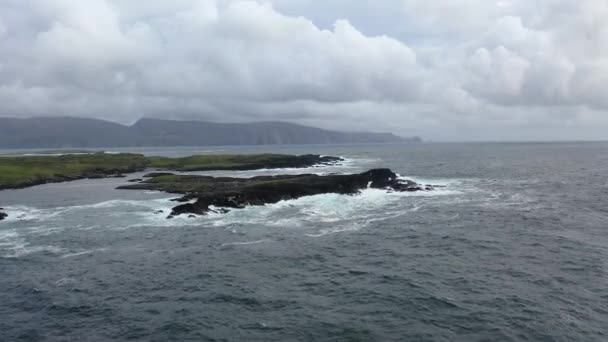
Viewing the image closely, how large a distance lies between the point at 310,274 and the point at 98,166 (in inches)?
4843

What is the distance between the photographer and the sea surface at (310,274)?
27.3 metres

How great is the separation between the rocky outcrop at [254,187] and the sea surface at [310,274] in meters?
6.20

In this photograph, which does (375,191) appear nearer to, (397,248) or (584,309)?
(397,248)

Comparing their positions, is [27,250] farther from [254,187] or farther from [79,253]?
[254,187]

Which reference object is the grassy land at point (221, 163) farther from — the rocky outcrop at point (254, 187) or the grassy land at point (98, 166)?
the rocky outcrop at point (254, 187)

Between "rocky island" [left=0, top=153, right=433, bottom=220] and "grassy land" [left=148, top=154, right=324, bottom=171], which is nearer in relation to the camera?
"rocky island" [left=0, top=153, right=433, bottom=220]

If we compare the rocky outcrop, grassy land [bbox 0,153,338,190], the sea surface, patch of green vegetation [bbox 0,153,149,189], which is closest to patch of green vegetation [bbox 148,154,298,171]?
grassy land [bbox 0,153,338,190]

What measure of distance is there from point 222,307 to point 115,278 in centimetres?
1188

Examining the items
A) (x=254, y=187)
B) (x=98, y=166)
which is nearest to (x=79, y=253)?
(x=254, y=187)

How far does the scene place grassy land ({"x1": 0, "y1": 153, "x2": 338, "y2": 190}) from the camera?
109 m

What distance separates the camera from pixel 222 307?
3056 cm

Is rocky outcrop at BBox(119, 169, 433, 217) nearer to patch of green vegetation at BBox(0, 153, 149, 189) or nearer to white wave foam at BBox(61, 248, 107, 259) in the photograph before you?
white wave foam at BBox(61, 248, 107, 259)

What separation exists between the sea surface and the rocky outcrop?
6203 millimetres

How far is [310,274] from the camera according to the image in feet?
121
